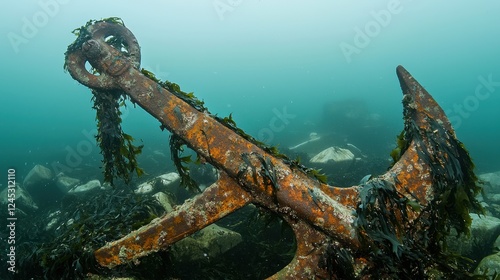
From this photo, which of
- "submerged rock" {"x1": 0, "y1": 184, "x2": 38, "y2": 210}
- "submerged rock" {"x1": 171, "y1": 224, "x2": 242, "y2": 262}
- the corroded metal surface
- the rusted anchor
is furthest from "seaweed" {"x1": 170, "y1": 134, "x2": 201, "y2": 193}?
"submerged rock" {"x1": 0, "y1": 184, "x2": 38, "y2": 210}

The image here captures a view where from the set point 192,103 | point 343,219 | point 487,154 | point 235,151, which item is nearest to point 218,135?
point 235,151

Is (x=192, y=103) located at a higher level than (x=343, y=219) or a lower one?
higher

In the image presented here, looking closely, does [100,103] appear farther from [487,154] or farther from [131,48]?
[487,154]

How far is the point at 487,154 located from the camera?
2506 centimetres

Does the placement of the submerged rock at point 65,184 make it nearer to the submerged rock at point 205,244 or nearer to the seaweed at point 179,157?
the submerged rock at point 205,244

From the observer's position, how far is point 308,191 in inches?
95.2

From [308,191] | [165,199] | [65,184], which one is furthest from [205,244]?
[65,184]

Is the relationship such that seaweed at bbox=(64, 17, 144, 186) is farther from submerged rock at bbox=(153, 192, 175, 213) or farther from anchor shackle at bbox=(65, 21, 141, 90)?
submerged rock at bbox=(153, 192, 175, 213)

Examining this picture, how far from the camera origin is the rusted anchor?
2357 mm

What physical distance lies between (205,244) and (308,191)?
2.63 m

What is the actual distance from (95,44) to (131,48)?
0.42 meters

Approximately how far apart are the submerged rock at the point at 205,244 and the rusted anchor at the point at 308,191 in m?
1.77

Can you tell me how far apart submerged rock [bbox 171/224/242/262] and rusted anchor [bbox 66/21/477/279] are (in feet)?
5.80

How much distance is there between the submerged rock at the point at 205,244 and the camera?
13.9 feet
